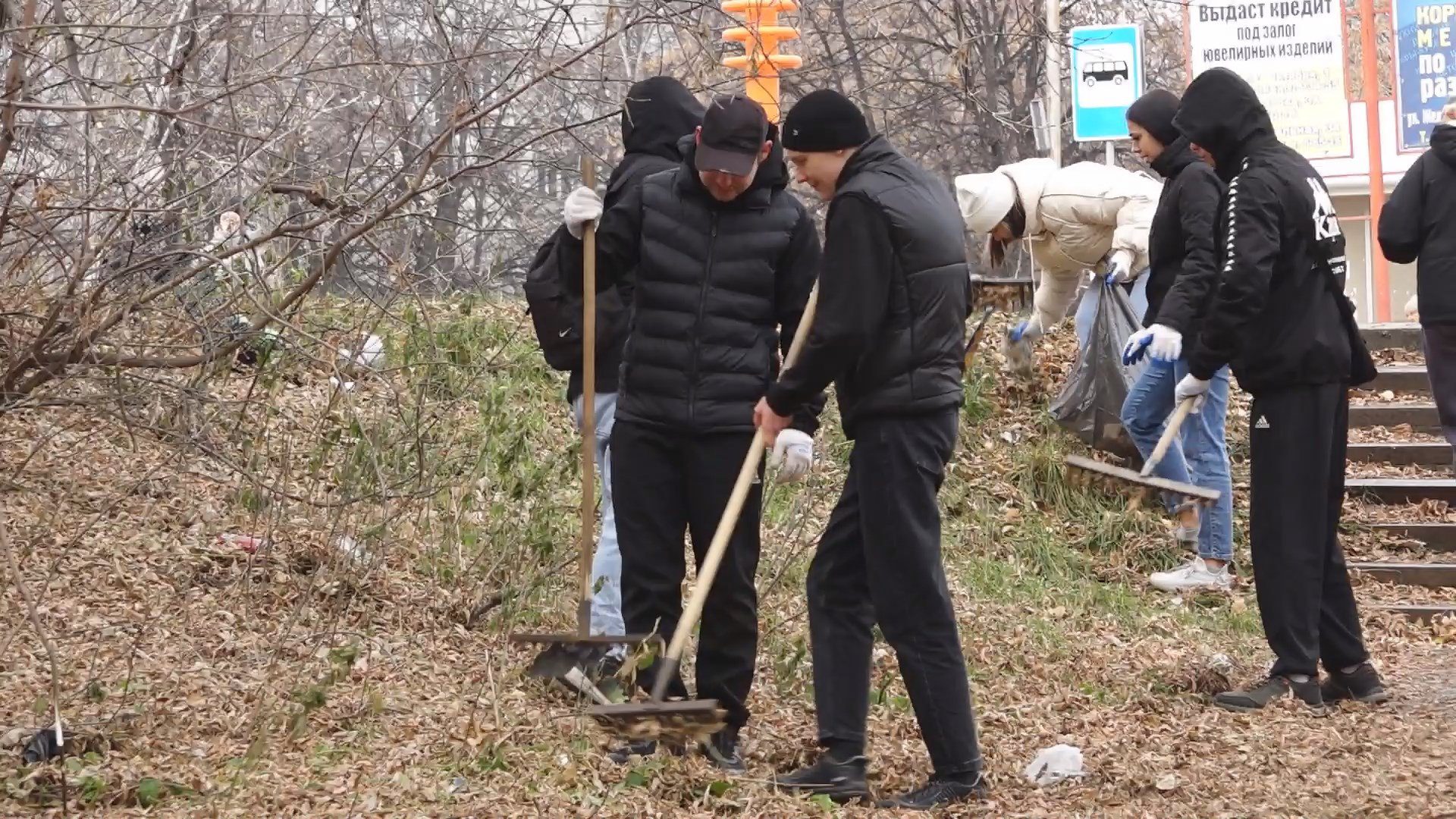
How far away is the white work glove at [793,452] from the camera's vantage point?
4.93m

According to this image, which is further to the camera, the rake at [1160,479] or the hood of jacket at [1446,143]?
the hood of jacket at [1446,143]

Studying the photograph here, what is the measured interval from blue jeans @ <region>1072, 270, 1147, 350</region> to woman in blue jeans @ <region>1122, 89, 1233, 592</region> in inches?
29.6

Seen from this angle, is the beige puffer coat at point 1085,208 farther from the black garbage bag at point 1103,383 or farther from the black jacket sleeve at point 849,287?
the black jacket sleeve at point 849,287

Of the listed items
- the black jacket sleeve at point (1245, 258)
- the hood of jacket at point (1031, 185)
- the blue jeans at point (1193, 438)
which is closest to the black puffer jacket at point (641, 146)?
the black jacket sleeve at point (1245, 258)

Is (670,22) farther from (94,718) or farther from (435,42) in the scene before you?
(94,718)

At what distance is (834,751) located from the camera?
16.3ft

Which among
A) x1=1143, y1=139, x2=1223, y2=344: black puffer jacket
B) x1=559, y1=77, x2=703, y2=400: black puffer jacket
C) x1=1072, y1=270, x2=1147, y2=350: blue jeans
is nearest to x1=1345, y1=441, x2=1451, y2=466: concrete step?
x1=1072, y1=270, x2=1147, y2=350: blue jeans

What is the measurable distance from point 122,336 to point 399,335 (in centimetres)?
451

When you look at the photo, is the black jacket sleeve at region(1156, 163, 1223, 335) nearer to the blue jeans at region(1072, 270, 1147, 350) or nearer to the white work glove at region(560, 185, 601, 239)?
the blue jeans at region(1072, 270, 1147, 350)

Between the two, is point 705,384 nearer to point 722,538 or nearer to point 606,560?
point 722,538

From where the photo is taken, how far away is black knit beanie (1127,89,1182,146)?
24.2ft

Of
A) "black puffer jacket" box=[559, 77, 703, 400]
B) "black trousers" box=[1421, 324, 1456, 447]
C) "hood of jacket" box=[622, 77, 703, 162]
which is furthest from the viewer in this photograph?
"black trousers" box=[1421, 324, 1456, 447]

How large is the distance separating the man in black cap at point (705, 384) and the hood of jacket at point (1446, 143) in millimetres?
3785

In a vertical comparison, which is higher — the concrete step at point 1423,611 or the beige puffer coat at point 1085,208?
the beige puffer coat at point 1085,208
